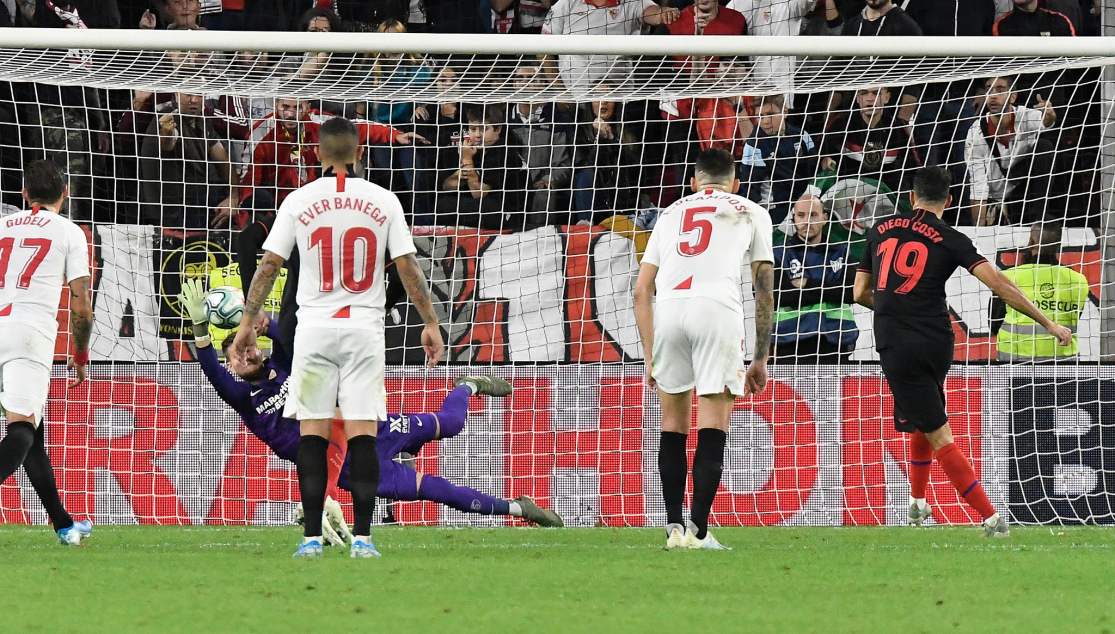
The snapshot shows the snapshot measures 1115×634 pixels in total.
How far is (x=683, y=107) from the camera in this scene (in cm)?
975

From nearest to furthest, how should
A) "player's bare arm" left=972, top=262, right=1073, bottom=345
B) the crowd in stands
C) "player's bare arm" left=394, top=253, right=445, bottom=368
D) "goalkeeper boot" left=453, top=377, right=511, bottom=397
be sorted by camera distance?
"player's bare arm" left=394, top=253, right=445, bottom=368 < "player's bare arm" left=972, top=262, right=1073, bottom=345 < "goalkeeper boot" left=453, top=377, right=511, bottom=397 < the crowd in stands

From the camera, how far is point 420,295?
5.33 metres

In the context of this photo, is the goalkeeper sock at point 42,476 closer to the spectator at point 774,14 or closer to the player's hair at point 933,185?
the player's hair at point 933,185

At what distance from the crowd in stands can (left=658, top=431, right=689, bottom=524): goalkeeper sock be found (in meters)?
3.30

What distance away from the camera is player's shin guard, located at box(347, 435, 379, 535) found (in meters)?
5.18

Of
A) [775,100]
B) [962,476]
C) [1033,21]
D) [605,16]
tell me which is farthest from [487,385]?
[1033,21]

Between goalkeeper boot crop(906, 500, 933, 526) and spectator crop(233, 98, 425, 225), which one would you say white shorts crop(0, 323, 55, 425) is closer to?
spectator crop(233, 98, 425, 225)

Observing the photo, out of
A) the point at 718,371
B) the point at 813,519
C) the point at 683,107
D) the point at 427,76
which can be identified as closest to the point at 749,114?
the point at 683,107

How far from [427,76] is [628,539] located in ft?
11.4

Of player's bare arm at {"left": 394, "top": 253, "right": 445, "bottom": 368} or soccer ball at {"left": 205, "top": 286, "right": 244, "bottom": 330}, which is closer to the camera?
player's bare arm at {"left": 394, "top": 253, "right": 445, "bottom": 368}

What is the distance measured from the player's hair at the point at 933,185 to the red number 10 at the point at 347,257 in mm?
2983

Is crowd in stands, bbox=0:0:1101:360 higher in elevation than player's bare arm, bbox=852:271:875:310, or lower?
higher

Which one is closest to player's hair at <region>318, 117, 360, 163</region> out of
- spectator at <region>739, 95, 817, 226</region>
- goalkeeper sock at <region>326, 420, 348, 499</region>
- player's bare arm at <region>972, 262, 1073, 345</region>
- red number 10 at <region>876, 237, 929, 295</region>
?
goalkeeper sock at <region>326, 420, 348, 499</region>

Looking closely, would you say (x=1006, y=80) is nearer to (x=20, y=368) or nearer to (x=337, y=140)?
(x=337, y=140)
